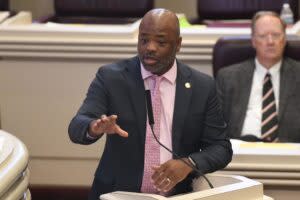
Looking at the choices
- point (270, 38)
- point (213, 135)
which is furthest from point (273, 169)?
point (270, 38)

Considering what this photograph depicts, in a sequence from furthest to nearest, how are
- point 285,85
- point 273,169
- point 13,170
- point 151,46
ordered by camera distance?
point 285,85 → point 273,169 → point 151,46 → point 13,170

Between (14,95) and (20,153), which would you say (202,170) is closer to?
(20,153)

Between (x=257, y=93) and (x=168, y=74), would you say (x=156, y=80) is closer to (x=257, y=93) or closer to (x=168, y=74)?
(x=168, y=74)

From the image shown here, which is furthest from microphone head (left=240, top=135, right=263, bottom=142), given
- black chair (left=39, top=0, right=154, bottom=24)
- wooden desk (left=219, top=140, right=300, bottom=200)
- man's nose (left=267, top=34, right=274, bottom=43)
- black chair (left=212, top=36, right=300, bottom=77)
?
black chair (left=39, top=0, right=154, bottom=24)

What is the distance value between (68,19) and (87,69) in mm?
674

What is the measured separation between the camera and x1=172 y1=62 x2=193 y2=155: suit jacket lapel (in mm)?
1932

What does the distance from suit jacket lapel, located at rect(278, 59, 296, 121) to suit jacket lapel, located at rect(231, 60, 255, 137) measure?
152mm

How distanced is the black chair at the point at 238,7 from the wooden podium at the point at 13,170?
2610mm

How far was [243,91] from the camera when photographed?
10.9ft

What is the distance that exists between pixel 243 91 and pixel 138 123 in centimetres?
149

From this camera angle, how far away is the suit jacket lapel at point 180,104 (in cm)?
193

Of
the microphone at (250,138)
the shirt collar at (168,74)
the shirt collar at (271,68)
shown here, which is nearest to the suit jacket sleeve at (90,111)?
the shirt collar at (168,74)

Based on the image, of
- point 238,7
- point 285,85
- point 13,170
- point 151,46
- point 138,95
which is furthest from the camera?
point 238,7

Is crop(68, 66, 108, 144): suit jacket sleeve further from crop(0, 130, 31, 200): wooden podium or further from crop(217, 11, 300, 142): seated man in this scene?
crop(217, 11, 300, 142): seated man
